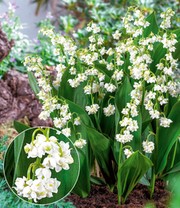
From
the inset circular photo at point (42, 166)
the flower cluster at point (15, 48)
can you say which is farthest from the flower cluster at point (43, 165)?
the flower cluster at point (15, 48)

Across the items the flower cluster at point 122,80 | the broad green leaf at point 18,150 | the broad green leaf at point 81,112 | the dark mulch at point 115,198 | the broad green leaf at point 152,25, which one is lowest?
the dark mulch at point 115,198

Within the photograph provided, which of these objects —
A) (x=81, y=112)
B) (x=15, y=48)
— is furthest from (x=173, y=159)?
(x=15, y=48)

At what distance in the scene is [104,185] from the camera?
133 cm

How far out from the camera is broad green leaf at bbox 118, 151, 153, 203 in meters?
1.11

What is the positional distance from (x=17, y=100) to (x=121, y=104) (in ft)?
3.39

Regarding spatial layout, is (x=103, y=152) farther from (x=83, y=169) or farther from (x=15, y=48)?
(x=15, y=48)

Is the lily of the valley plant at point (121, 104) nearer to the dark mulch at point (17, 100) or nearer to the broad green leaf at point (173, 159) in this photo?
the broad green leaf at point (173, 159)

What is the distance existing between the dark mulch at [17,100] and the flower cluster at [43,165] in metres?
1.11

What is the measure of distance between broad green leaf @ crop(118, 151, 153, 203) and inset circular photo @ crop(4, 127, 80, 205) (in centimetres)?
12

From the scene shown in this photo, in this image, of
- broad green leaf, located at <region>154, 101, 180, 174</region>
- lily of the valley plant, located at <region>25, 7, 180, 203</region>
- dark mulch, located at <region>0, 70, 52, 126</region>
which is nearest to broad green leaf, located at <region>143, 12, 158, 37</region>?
lily of the valley plant, located at <region>25, 7, 180, 203</region>

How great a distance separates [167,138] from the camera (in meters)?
1.25

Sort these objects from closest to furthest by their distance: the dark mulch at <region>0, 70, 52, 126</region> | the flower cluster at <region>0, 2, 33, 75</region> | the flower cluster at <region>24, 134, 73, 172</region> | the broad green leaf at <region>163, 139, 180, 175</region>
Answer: the flower cluster at <region>24, 134, 73, 172</region>
the broad green leaf at <region>163, 139, 180, 175</region>
the dark mulch at <region>0, 70, 52, 126</region>
the flower cluster at <region>0, 2, 33, 75</region>

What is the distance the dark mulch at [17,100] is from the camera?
6.96ft

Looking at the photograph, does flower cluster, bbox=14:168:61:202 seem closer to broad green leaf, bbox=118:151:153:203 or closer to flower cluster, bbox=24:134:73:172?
flower cluster, bbox=24:134:73:172
